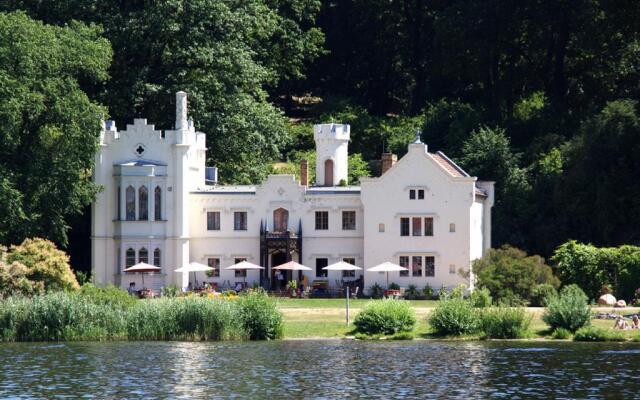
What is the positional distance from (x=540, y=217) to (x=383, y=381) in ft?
113

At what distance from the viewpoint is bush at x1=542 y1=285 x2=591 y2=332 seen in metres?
63.8

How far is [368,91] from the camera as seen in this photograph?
365ft

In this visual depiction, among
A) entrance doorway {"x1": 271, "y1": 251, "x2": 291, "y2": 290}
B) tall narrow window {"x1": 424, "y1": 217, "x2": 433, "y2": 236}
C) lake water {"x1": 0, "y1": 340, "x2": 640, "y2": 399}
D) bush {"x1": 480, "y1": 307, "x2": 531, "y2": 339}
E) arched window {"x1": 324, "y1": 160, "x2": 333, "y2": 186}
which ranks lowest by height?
lake water {"x1": 0, "y1": 340, "x2": 640, "y2": 399}

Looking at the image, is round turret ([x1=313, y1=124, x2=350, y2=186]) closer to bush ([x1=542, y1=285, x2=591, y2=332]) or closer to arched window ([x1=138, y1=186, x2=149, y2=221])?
arched window ([x1=138, y1=186, x2=149, y2=221])

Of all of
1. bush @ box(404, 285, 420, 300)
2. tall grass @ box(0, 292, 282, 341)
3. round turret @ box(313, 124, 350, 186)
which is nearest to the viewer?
tall grass @ box(0, 292, 282, 341)

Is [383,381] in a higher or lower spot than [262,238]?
lower

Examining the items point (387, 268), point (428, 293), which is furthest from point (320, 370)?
point (428, 293)

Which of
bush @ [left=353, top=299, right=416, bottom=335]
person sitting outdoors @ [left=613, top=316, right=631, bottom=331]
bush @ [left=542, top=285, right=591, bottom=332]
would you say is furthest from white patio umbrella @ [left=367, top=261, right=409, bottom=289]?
person sitting outdoors @ [left=613, top=316, right=631, bottom=331]

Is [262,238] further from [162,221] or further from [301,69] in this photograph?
[301,69]

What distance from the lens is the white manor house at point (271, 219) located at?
79.2 meters

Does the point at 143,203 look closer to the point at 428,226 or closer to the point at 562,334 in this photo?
the point at 428,226

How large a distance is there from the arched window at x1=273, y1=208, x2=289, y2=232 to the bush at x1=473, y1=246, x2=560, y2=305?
1117 cm

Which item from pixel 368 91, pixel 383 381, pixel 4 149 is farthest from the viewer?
pixel 368 91

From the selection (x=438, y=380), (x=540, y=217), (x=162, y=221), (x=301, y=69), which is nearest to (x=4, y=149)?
(x=162, y=221)
